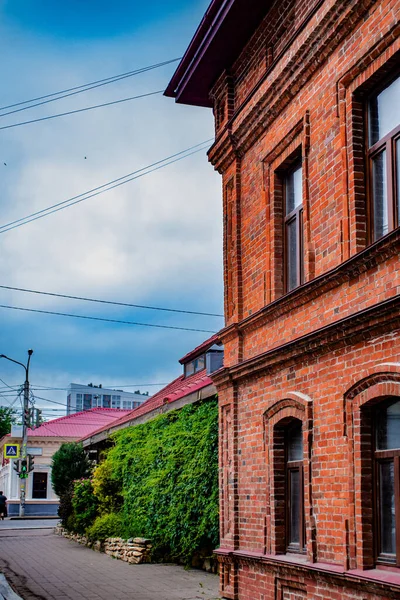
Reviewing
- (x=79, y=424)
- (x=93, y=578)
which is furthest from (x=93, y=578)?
(x=79, y=424)

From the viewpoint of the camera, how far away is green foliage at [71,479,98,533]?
23.7 metres

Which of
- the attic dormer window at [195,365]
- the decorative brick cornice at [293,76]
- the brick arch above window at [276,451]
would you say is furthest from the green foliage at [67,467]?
the brick arch above window at [276,451]

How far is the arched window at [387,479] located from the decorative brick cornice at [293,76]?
4.33 meters

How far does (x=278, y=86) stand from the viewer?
1172cm

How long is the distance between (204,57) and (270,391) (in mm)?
5578

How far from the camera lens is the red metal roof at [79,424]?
2069 inches

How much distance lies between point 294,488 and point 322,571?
1807 mm

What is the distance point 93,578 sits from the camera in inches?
623

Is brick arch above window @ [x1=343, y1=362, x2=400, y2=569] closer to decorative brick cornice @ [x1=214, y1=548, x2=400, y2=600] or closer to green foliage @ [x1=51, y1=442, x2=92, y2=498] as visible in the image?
decorative brick cornice @ [x1=214, y1=548, x2=400, y2=600]

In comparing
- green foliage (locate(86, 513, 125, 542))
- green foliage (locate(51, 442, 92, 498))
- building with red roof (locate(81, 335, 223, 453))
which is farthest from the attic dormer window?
green foliage (locate(51, 442, 92, 498))

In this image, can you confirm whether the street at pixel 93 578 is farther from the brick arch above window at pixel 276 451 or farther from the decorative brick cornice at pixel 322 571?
the brick arch above window at pixel 276 451

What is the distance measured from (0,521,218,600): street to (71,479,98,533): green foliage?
1.51 meters

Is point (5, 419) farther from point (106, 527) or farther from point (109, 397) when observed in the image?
point (106, 527)

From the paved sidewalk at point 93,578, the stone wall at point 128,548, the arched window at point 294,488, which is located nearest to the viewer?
the arched window at point 294,488
